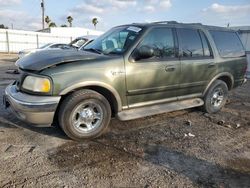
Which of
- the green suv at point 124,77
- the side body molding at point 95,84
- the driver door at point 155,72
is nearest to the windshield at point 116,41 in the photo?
the green suv at point 124,77

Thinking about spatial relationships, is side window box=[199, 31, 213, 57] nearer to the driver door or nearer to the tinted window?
the tinted window

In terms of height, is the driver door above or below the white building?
below

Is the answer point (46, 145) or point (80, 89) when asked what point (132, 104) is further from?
point (46, 145)

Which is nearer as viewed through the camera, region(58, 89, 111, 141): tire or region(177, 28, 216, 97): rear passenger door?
region(58, 89, 111, 141): tire

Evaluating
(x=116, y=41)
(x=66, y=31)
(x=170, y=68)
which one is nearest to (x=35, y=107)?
(x=116, y=41)

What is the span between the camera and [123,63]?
435 centimetres

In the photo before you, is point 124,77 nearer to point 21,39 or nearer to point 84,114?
point 84,114

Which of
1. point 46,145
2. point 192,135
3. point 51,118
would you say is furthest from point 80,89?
point 192,135

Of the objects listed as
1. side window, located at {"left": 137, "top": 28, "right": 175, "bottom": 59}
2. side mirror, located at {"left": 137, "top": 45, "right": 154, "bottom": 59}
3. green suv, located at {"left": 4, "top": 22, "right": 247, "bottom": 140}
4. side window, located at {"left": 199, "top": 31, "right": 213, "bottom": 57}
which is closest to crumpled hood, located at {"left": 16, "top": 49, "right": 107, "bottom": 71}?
green suv, located at {"left": 4, "top": 22, "right": 247, "bottom": 140}

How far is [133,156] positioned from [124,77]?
4.31ft

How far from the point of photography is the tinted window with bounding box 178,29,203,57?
5.22 metres

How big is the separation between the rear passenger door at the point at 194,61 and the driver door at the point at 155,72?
18cm

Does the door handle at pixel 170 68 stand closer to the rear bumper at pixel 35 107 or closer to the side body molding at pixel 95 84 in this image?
the side body molding at pixel 95 84

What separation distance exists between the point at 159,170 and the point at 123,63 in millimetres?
1812
